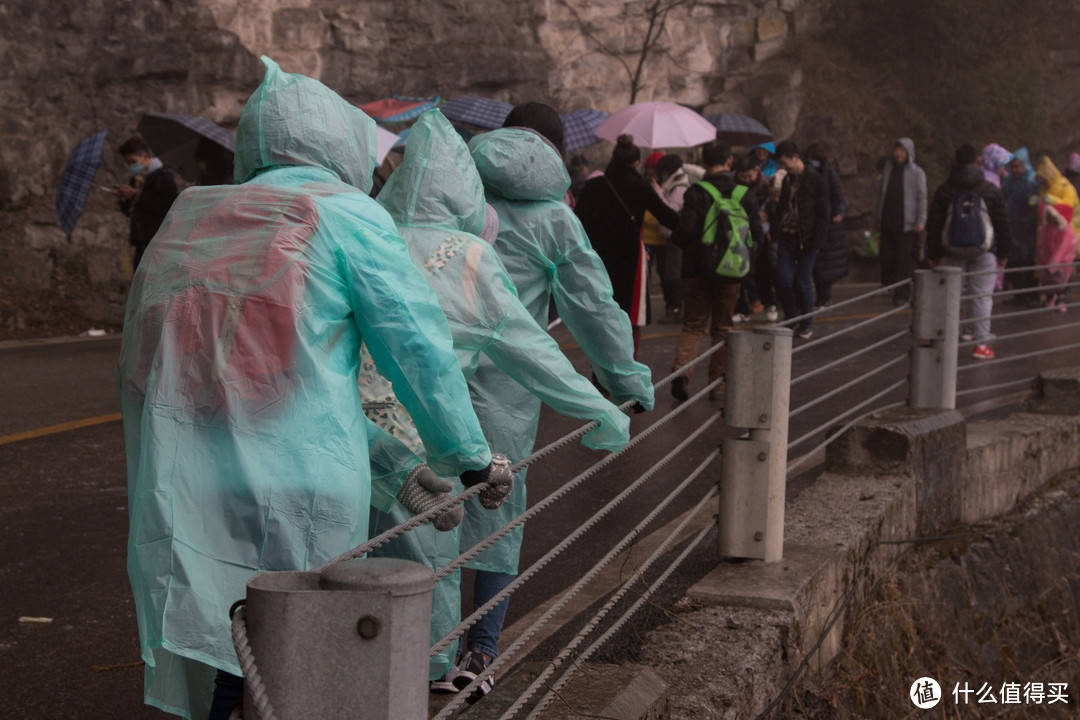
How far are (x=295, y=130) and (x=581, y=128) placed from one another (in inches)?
556

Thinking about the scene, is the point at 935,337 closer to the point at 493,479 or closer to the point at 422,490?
the point at 422,490

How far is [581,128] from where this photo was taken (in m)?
17.1

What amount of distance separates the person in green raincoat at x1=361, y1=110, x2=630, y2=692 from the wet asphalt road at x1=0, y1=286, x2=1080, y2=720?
47.9 inches

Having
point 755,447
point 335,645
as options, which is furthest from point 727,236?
point 335,645

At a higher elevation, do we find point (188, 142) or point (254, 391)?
point (188, 142)

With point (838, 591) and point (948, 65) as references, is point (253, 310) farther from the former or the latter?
point (948, 65)

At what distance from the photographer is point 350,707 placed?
6.94 feet

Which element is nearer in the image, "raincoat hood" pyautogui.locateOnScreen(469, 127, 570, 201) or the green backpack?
"raincoat hood" pyautogui.locateOnScreen(469, 127, 570, 201)

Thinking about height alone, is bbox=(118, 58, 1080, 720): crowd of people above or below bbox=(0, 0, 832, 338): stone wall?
below

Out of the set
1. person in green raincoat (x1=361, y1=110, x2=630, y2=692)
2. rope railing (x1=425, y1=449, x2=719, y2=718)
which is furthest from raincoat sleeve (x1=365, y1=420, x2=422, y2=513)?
rope railing (x1=425, y1=449, x2=719, y2=718)

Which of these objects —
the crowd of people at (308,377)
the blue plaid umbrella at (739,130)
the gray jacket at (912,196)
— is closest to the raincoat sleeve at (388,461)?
the crowd of people at (308,377)

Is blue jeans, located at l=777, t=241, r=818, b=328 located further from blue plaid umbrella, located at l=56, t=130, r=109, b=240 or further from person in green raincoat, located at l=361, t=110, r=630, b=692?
person in green raincoat, located at l=361, t=110, r=630, b=692

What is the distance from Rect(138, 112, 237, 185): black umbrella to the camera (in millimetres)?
12266

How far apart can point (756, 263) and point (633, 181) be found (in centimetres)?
601
